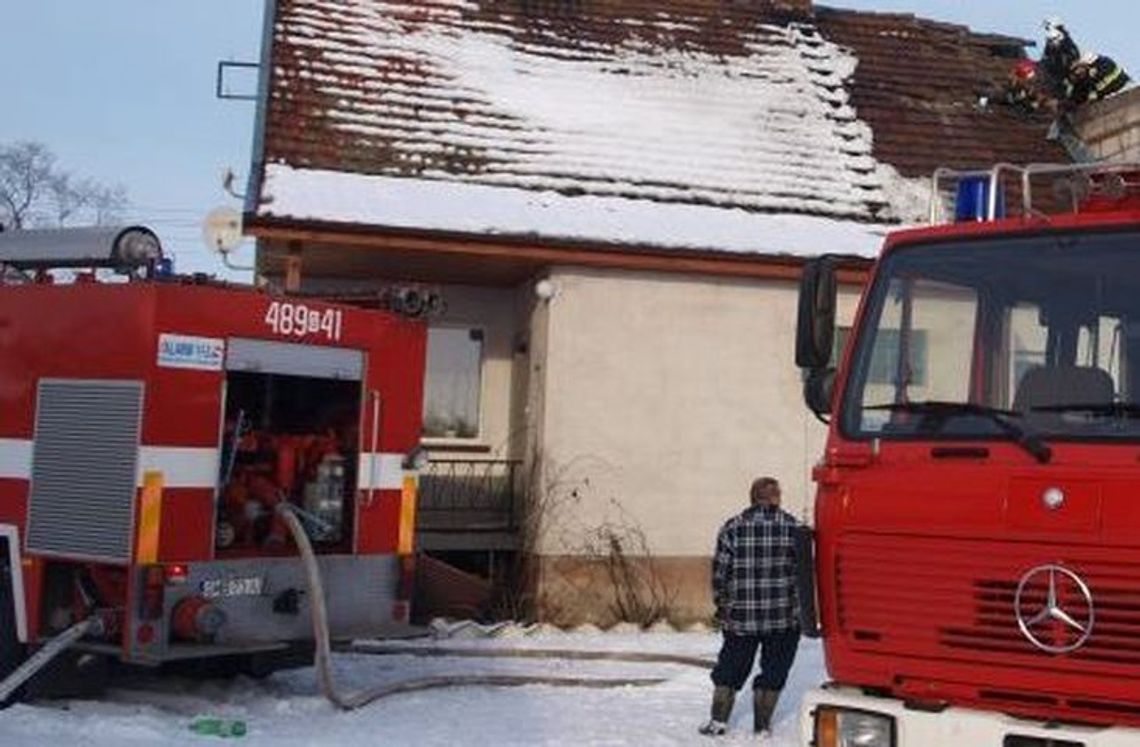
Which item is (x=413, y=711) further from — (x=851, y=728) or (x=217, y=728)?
(x=851, y=728)

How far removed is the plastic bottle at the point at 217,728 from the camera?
28.8 feet

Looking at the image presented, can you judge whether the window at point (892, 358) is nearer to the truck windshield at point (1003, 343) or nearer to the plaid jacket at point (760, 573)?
the truck windshield at point (1003, 343)

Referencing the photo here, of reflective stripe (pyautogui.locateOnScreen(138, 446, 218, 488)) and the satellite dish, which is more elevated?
the satellite dish

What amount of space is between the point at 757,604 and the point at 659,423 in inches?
231

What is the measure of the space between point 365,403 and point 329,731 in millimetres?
2356

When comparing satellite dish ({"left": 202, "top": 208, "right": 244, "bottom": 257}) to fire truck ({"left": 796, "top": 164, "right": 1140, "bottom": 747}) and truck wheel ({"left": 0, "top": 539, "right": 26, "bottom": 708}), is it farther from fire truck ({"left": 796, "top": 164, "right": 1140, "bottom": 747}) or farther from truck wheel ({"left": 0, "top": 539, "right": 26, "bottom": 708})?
fire truck ({"left": 796, "top": 164, "right": 1140, "bottom": 747})

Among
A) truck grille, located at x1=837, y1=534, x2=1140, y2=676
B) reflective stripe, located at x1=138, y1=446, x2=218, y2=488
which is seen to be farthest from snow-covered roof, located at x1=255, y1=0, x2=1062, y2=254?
truck grille, located at x1=837, y1=534, x2=1140, y2=676

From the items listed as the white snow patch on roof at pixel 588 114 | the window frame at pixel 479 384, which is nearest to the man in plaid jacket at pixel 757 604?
the white snow patch on roof at pixel 588 114

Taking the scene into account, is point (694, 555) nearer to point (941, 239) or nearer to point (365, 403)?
point (365, 403)

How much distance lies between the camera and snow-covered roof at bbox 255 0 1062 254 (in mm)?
14969

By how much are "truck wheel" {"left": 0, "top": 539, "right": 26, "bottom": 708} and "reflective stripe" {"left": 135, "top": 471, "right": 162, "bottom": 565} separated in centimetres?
115

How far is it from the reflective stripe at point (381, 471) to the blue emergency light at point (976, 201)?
5.16 metres

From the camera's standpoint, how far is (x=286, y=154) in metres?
15.1

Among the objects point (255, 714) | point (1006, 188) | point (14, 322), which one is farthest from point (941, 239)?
point (14, 322)
